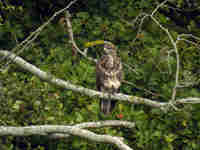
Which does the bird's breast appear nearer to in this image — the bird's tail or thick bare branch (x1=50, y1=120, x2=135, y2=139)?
the bird's tail

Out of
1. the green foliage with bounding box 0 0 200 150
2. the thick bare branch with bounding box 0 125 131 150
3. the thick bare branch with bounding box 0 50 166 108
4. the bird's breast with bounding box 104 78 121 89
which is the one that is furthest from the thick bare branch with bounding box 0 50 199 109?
the thick bare branch with bounding box 0 125 131 150

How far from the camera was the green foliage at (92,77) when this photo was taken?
4.09 m

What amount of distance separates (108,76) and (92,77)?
126 centimetres

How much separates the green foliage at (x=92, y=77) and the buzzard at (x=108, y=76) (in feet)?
1.43

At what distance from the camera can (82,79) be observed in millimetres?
5066


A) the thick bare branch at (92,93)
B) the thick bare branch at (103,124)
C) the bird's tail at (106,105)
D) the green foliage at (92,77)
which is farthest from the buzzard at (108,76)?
the green foliage at (92,77)

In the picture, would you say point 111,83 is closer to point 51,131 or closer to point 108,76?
point 108,76

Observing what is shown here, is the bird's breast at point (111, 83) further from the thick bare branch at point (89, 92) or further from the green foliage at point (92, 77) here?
the green foliage at point (92, 77)

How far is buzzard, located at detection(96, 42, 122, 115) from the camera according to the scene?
3887mm

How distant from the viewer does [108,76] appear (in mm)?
3912

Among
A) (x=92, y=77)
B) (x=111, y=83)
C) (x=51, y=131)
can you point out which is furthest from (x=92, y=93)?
(x=92, y=77)

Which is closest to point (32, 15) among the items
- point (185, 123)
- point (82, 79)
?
point (82, 79)

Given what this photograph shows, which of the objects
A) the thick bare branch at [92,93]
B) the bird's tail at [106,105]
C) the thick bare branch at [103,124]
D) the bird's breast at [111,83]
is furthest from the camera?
the bird's tail at [106,105]

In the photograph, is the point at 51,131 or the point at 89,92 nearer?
the point at 51,131
